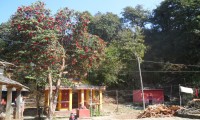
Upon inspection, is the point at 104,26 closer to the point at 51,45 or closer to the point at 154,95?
the point at 154,95

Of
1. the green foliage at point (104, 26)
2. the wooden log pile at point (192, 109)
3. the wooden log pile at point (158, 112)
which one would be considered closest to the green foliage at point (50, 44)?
the wooden log pile at point (158, 112)

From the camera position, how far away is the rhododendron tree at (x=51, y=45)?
781 inches

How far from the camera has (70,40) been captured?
73.4 ft

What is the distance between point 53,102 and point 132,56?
2097cm

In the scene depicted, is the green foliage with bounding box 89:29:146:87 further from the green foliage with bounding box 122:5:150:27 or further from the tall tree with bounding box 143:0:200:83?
the green foliage with bounding box 122:5:150:27

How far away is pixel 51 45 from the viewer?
19.9m

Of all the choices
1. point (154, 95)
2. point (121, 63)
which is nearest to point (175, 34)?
point (121, 63)

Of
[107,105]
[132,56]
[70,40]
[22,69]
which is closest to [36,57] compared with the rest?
[22,69]

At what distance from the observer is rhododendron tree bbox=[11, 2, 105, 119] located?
19.8 metres

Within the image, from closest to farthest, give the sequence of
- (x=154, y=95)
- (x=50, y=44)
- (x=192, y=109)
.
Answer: (x=50, y=44)
(x=192, y=109)
(x=154, y=95)

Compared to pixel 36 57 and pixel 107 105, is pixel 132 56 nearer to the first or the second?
pixel 107 105

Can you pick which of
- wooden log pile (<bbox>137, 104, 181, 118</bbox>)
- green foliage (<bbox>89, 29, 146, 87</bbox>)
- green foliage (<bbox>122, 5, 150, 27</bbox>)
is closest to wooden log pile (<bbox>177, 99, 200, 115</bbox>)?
wooden log pile (<bbox>137, 104, 181, 118</bbox>)

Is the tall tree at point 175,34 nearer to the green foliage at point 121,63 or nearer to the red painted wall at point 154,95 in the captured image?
the red painted wall at point 154,95

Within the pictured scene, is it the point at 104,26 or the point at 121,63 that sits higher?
the point at 104,26
